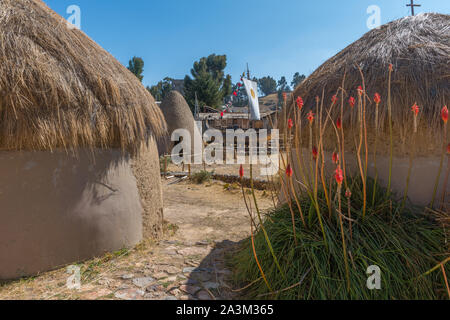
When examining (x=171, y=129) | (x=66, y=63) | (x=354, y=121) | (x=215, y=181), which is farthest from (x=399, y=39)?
(x=171, y=129)

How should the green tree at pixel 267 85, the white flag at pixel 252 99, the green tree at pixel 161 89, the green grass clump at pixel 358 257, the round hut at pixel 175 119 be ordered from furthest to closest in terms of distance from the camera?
the green tree at pixel 267 85 < the green tree at pixel 161 89 < the round hut at pixel 175 119 < the white flag at pixel 252 99 < the green grass clump at pixel 358 257

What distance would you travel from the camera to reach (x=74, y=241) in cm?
308

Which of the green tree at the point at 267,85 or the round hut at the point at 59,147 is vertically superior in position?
the green tree at the point at 267,85

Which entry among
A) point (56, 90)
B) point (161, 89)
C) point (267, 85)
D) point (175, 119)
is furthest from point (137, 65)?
point (267, 85)

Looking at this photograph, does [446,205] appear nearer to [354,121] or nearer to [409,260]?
[409,260]

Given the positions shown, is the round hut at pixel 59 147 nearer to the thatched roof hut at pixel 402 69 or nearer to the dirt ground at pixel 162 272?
the dirt ground at pixel 162 272

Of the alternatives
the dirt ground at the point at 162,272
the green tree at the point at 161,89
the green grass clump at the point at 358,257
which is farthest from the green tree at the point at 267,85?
the green grass clump at the point at 358,257

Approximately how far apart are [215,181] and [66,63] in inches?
269

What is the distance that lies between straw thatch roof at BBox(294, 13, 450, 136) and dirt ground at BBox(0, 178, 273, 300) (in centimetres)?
227

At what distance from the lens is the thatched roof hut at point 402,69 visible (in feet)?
8.50

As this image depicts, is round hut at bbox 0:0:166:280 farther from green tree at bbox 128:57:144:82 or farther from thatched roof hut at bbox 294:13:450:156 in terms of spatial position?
green tree at bbox 128:57:144:82

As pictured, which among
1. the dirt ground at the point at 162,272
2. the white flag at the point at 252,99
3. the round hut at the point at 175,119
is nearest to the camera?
the dirt ground at the point at 162,272

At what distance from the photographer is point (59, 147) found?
9.92 feet

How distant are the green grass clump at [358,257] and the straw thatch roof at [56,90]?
2334mm
